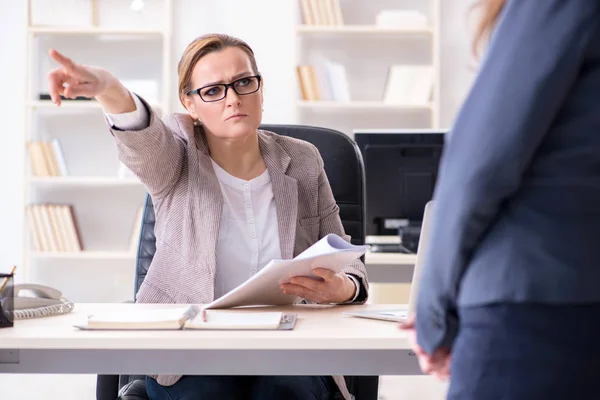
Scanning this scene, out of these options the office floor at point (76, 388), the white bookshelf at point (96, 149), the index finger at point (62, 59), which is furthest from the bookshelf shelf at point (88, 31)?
the index finger at point (62, 59)

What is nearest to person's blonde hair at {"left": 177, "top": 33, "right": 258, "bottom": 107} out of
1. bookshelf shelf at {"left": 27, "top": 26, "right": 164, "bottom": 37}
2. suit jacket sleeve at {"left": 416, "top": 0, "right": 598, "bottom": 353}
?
suit jacket sleeve at {"left": 416, "top": 0, "right": 598, "bottom": 353}

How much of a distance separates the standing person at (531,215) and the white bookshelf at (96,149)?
424 centimetres

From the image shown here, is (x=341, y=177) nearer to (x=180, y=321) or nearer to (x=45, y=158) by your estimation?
(x=180, y=321)

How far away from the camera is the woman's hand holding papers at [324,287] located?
147 cm

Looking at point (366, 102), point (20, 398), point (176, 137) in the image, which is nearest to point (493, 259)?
point (176, 137)

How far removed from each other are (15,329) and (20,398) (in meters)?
2.34

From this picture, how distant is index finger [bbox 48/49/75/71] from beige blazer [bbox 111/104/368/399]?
0.75 ft

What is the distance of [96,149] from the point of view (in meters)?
4.90

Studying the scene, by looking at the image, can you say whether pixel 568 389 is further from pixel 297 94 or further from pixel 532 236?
pixel 297 94

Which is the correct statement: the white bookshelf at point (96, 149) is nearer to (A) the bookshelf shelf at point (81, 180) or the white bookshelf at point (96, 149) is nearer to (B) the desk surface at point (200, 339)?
(A) the bookshelf shelf at point (81, 180)

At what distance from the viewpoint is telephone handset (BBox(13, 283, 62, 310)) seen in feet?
4.59

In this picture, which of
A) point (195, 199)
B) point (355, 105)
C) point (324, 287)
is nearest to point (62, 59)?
point (195, 199)

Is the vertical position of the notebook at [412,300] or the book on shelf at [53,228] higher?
the notebook at [412,300]

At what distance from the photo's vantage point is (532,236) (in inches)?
29.4
